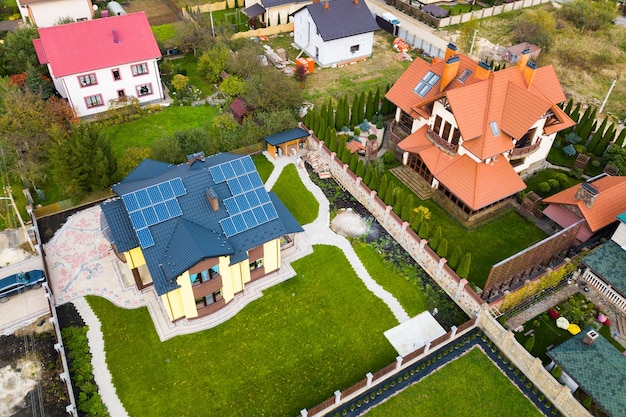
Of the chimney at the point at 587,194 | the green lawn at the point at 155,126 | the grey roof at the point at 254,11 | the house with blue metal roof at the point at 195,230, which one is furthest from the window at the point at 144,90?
the chimney at the point at 587,194

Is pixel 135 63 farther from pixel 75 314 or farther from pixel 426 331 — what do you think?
pixel 426 331

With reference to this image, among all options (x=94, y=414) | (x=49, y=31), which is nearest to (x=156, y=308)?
(x=94, y=414)

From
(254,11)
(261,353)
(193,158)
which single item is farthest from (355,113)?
(254,11)

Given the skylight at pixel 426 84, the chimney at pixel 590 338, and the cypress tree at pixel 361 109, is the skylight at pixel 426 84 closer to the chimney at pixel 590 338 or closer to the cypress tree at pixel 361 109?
the cypress tree at pixel 361 109

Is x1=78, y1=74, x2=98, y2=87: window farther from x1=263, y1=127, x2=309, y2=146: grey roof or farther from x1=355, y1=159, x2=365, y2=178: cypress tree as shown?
x1=355, y1=159, x2=365, y2=178: cypress tree

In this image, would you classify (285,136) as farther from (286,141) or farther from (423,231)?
(423,231)

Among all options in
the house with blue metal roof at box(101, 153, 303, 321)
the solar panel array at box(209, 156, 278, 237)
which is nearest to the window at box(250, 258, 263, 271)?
the house with blue metal roof at box(101, 153, 303, 321)
